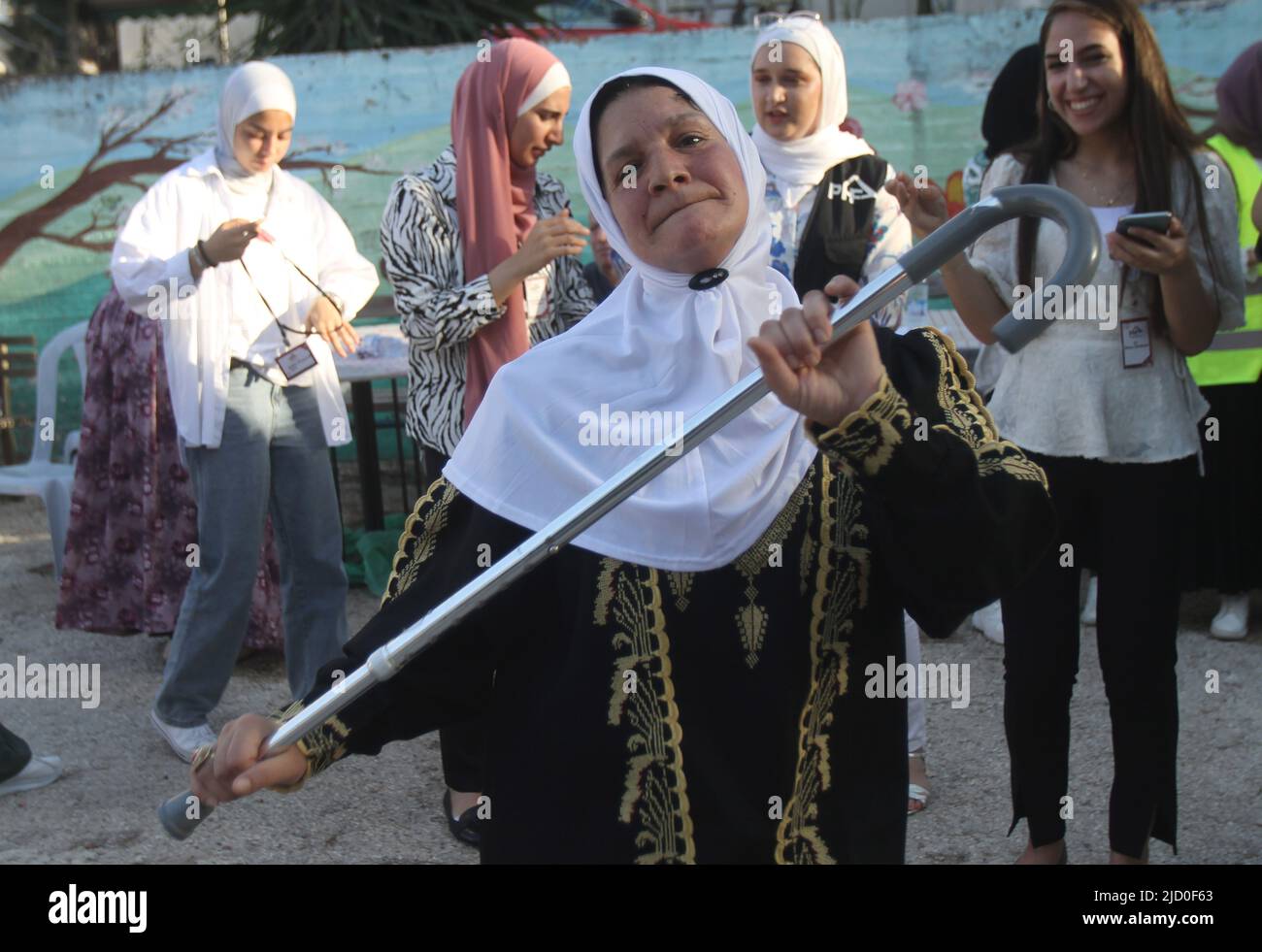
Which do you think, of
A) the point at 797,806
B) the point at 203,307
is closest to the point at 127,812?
the point at 203,307

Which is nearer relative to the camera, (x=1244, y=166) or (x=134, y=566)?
(x=1244, y=166)

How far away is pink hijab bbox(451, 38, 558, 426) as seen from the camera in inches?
168

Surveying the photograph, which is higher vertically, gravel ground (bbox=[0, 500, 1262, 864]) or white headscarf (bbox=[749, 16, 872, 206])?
white headscarf (bbox=[749, 16, 872, 206])

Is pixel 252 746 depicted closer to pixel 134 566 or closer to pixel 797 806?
pixel 797 806

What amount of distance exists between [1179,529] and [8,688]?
459 centimetres

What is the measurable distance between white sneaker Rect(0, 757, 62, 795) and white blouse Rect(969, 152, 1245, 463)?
327 centimetres

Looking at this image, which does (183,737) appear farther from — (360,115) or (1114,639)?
(360,115)

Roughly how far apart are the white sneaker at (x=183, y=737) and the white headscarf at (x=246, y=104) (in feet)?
6.04

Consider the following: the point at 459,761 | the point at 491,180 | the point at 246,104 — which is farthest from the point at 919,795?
the point at 246,104

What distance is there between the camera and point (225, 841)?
165 inches

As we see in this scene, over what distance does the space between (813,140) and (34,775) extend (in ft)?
10.6

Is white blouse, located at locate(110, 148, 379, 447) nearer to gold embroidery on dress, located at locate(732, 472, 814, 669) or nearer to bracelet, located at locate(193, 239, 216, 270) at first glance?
bracelet, located at locate(193, 239, 216, 270)
